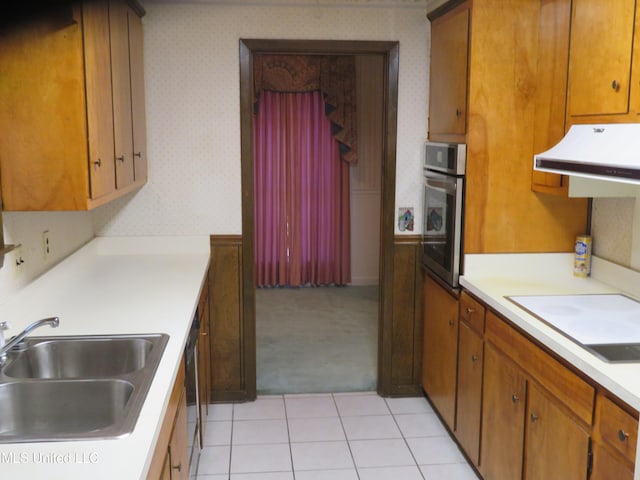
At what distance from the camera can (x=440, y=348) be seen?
3.60m

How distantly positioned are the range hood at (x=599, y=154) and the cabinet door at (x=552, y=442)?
78cm

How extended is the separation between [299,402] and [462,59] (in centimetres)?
211

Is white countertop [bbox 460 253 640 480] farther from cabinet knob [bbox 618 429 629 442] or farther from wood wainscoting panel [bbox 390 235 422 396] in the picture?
wood wainscoting panel [bbox 390 235 422 396]

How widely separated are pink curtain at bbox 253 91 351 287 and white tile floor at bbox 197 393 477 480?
2.50 metres

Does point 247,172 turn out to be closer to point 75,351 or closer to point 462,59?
point 462,59

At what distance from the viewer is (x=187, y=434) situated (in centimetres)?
244

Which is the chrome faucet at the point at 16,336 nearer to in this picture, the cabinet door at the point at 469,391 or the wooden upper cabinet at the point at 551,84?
the cabinet door at the point at 469,391

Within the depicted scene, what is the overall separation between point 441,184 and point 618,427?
1.79 m

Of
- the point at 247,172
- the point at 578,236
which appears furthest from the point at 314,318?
the point at 578,236

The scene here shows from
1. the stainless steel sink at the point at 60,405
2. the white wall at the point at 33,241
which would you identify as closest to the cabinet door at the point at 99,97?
the white wall at the point at 33,241

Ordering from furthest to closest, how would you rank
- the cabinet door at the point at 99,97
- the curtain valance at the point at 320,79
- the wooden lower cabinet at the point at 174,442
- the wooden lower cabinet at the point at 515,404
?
1. the curtain valance at the point at 320,79
2. the cabinet door at the point at 99,97
3. the wooden lower cabinet at the point at 515,404
4. the wooden lower cabinet at the point at 174,442

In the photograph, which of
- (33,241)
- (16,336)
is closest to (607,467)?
(16,336)

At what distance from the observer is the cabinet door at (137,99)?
10.8ft

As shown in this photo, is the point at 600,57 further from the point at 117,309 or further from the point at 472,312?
the point at 117,309
